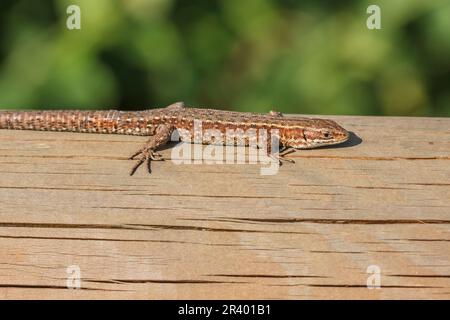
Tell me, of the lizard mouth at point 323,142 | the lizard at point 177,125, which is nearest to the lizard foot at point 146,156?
the lizard at point 177,125

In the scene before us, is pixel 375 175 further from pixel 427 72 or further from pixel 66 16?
pixel 66 16

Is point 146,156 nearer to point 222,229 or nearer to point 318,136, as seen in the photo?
point 222,229

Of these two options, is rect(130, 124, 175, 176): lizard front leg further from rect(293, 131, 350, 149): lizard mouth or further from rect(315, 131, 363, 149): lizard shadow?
rect(315, 131, 363, 149): lizard shadow

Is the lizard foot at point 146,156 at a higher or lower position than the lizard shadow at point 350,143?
lower

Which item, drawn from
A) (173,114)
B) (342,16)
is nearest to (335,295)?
(173,114)

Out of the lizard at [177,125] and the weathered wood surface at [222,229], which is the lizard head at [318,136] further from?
the weathered wood surface at [222,229]

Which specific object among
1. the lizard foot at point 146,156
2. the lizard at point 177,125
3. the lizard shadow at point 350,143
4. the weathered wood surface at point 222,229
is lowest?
the weathered wood surface at point 222,229

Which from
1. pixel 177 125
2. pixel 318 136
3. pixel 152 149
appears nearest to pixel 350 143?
pixel 318 136
